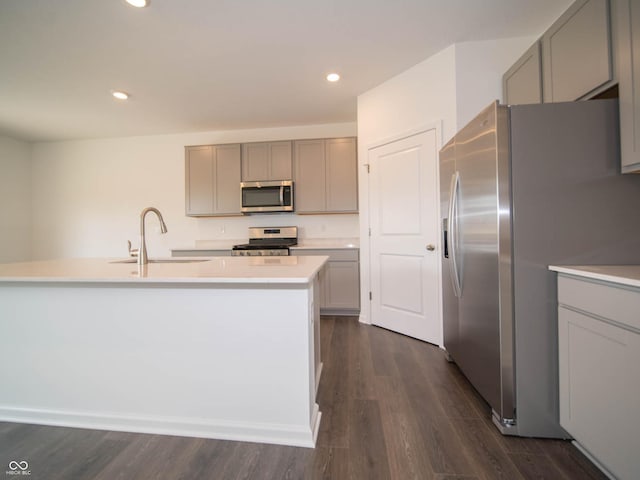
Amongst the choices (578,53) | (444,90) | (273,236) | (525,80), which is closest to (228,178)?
(273,236)

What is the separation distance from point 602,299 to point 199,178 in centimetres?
428

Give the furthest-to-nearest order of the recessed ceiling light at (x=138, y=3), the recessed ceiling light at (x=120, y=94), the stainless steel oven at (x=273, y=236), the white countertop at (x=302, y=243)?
the stainless steel oven at (x=273, y=236), the white countertop at (x=302, y=243), the recessed ceiling light at (x=120, y=94), the recessed ceiling light at (x=138, y=3)

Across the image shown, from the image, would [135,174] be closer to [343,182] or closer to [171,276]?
[343,182]

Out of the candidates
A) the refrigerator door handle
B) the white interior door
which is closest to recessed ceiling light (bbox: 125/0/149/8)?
the white interior door

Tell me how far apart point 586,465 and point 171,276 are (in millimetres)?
2039

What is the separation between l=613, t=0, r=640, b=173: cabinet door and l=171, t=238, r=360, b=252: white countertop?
2515 mm

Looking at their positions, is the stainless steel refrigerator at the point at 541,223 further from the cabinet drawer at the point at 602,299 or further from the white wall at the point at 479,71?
the white wall at the point at 479,71

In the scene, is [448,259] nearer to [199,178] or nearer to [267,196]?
[267,196]

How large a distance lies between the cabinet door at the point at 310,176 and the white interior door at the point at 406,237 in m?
0.89

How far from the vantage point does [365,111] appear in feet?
10.5

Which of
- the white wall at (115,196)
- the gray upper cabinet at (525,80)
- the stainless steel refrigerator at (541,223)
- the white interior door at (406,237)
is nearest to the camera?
the stainless steel refrigerator at (541,223)

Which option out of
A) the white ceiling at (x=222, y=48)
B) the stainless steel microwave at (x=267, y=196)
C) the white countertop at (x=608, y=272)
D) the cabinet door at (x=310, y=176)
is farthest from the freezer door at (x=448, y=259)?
the stainless steel microwave at (x=267, y=196)

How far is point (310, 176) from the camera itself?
3.84 meters

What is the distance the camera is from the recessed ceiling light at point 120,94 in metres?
3.04
